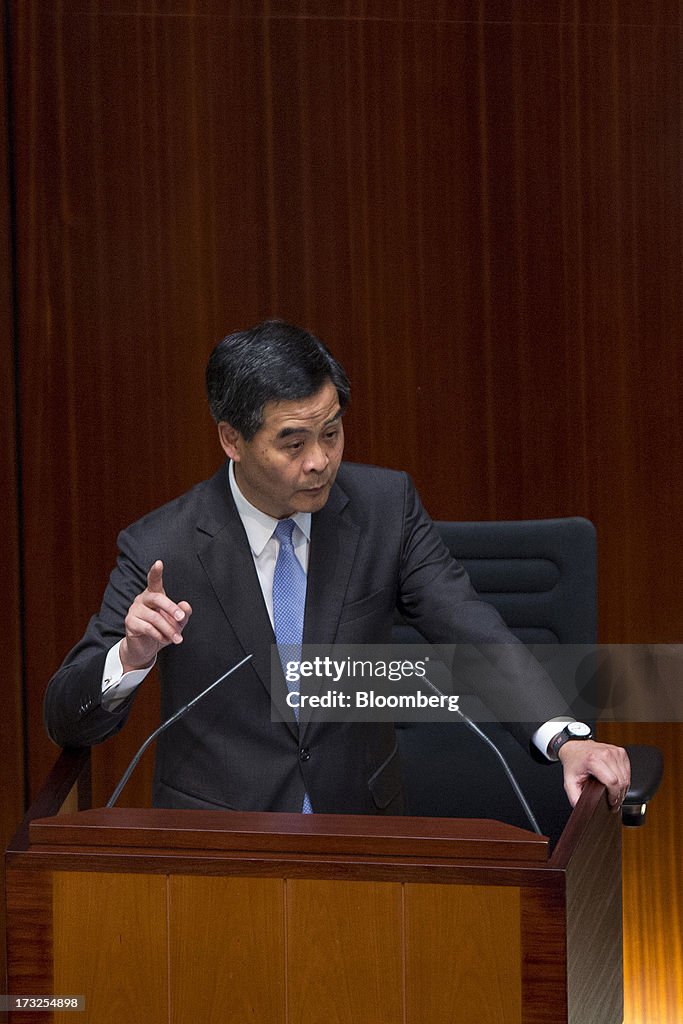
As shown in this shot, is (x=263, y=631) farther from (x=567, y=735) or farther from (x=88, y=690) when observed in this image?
(x=567, y=735)

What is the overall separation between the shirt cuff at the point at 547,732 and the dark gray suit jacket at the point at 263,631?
0.03 meters

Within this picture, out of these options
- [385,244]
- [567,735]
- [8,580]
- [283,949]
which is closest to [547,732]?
[567,735]

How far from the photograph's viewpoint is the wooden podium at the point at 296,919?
1505mm

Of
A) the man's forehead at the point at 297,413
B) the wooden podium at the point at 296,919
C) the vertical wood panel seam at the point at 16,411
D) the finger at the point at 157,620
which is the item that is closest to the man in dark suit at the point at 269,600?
the man's forehead at the point at 297,413

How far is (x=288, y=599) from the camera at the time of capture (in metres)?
2.09

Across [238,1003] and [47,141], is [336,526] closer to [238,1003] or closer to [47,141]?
[238,1003]

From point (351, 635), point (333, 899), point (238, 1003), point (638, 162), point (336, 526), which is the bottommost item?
point (238, 1003)

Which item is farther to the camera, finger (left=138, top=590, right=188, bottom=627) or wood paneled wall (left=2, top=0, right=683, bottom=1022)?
wood paneled wall (left=2, top=0, right=683, bottom=1022)

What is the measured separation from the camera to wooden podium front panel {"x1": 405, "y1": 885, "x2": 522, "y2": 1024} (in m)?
1.50

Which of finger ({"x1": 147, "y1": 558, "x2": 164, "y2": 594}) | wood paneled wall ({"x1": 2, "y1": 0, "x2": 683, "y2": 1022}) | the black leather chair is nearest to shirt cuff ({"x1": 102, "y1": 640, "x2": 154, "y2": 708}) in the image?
finger ({"x1": 147, "y1": 558, "x2": 164, "y2": 594})

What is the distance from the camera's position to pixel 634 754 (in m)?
2.41

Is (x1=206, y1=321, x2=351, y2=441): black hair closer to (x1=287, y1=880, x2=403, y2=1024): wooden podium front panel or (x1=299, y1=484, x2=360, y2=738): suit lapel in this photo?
(x1=299, y1=484, x2=360, y2=738): suit lapel

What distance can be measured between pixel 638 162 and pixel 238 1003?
2.11m

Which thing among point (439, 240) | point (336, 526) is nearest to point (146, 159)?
point (439, 240)
